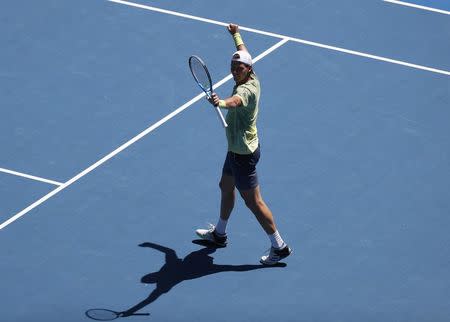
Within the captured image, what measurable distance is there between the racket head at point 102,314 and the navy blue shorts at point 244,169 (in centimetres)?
183

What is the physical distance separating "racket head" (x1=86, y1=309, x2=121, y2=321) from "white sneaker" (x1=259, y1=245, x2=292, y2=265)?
1.72 meters

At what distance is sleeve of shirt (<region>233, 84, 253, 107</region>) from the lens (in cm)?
1256

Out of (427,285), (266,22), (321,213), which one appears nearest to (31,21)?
(266,22)

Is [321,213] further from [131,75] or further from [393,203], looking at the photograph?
[131,75]

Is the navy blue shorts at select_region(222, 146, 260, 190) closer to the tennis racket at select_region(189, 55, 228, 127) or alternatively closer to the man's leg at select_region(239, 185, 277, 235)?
the man's leg at select_region(239, 185, 277, 235)

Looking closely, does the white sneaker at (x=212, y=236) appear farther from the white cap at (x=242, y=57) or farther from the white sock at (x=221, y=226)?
the white cap at (x=242, y=57)

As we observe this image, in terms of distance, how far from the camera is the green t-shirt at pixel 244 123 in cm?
1278

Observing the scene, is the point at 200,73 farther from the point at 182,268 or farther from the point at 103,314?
the point at 103,314

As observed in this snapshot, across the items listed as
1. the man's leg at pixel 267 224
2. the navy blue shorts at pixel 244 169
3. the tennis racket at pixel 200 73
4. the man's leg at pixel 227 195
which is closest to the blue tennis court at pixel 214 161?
the man's leg at pixel 267 224

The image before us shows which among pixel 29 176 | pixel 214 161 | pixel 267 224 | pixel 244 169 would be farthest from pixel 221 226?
pixel 29 176

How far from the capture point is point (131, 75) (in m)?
16.3

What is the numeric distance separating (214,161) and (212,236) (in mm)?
1489

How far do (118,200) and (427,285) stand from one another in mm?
3528

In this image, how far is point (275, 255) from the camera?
1332 cm
